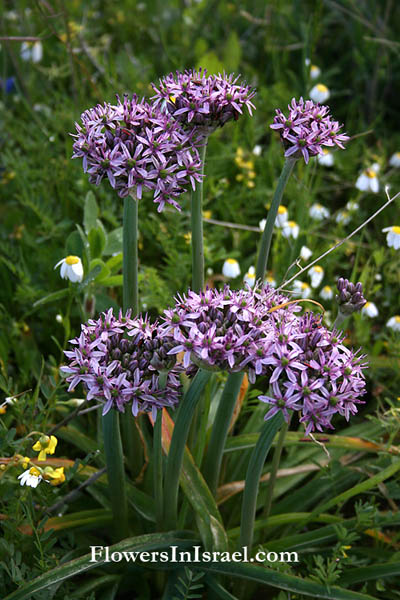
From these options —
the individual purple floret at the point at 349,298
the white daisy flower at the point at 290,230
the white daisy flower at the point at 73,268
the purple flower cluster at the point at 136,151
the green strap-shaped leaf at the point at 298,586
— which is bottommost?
the green strap-shaped leaf at the point at 298,586

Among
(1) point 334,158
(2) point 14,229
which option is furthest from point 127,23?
(2) point 14,229

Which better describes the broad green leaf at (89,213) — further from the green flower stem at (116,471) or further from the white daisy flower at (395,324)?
the white daisy flower at (395,324)

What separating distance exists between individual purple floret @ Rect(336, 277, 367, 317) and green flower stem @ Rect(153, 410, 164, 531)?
19.6 inches

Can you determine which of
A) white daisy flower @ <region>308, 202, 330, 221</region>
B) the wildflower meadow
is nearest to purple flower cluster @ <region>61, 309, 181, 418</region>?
the wildflower meadow

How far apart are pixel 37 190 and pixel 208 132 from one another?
153cm

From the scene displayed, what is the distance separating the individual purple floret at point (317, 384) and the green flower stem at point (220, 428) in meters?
0.21

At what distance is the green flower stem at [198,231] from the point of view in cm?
149

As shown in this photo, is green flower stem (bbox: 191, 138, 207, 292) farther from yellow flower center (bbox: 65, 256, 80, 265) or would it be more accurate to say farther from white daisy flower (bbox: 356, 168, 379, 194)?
white daisy flower (bbox: 356, 168, 379, 194)

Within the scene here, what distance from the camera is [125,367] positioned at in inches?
49.5

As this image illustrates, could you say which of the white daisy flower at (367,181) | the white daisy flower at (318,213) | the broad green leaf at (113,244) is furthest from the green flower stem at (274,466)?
the white daisy flower at (367,181)

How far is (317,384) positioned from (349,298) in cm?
36

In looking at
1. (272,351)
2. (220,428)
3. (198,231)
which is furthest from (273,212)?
(220,428)

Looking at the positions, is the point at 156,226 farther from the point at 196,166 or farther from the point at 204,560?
the point at 204,560

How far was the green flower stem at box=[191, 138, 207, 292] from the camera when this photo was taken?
1.49m
